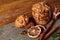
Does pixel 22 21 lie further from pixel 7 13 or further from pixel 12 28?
pixel 7 13

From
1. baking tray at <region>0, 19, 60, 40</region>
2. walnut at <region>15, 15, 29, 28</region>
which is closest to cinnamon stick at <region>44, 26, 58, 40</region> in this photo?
baking tray at <region>0, 19, 60, 40</region>

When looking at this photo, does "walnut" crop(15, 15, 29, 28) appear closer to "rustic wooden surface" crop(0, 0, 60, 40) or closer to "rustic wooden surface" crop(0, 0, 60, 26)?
"rustic wooden surface" crop(0, 0, 60, 40)

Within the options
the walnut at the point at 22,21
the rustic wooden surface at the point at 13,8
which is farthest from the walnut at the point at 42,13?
the rustic wooden surface at the point at 13,8

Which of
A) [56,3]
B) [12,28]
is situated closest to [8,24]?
[12,28]

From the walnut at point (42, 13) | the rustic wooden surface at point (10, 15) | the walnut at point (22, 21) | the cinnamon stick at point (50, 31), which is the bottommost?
the rustic wooden surface at point (10, 15)

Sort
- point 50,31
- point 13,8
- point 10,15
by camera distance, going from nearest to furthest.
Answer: point 50,31 → point 10,15 → point 13,8

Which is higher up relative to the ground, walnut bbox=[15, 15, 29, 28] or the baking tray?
walnut bbox=[15, 15, 29, 28]

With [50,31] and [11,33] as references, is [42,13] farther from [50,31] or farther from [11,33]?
[11,33]

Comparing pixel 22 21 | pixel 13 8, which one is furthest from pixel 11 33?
pixel 13 8

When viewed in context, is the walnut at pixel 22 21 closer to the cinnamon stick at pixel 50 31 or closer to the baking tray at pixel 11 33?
the baking tray at pixel 11 33
